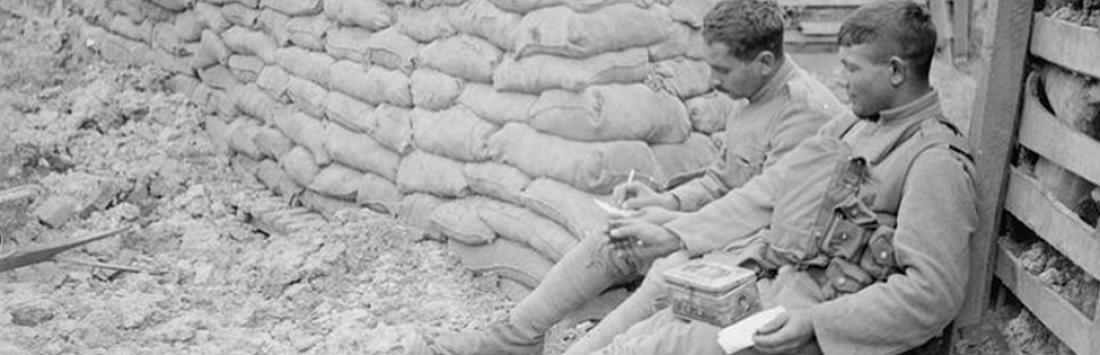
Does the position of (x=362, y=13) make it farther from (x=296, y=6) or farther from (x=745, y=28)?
(x=745, y=28)

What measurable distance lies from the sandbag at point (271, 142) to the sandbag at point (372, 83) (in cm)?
54

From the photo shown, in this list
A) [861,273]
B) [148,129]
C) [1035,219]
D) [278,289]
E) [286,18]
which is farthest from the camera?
[148,129]

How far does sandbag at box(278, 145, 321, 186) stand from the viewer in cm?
507

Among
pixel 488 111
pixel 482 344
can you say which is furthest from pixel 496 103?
pixel 482 344

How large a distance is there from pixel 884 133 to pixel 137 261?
321 cm

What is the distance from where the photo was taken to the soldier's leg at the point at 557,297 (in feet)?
10.7

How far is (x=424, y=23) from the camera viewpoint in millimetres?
4441

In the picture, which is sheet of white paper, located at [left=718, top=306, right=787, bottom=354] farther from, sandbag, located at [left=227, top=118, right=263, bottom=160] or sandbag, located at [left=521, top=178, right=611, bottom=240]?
sandbag, located at [left=227, top=118, right=263, bottom=160]

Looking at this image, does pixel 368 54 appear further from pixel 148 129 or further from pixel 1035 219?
pixel 1035 219

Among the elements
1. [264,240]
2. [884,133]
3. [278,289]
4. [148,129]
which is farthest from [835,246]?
[148,129]

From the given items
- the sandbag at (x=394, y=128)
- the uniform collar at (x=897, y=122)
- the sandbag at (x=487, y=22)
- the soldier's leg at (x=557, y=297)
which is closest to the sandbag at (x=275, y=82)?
the sandbag at (x=394, y=128)

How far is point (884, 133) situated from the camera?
2.46m

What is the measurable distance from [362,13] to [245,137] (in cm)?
119

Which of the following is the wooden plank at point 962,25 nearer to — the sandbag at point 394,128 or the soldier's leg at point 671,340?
the sandbag at point 394,128
